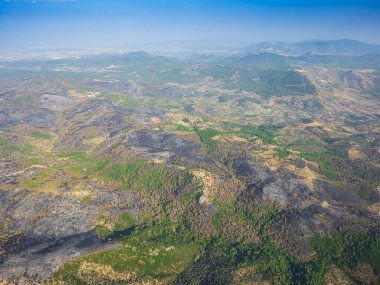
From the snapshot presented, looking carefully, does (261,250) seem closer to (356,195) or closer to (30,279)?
(356,195)

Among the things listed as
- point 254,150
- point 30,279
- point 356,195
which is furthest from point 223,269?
point 254,150

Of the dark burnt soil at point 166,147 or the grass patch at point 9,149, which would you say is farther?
the grass patch at point 9,149

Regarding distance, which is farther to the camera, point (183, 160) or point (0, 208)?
point (183, 160)

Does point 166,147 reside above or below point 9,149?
above

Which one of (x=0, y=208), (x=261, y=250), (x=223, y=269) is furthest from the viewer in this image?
(x=0, y=208)

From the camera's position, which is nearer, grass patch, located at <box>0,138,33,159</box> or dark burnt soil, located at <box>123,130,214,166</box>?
dark burnt soil, located at <box>123,130,214,166</box>

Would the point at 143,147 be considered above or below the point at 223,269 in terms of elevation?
above

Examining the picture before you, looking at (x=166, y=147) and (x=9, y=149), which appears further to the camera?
(x=9, y=149)

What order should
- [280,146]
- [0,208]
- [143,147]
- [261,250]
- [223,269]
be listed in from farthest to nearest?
[280,146] → [143,147] → [0,208] → [261,250] → [223,269]

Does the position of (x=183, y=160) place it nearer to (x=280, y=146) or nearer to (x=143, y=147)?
(x=143, y=147)

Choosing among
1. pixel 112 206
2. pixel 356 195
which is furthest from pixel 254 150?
pixel 112 206
